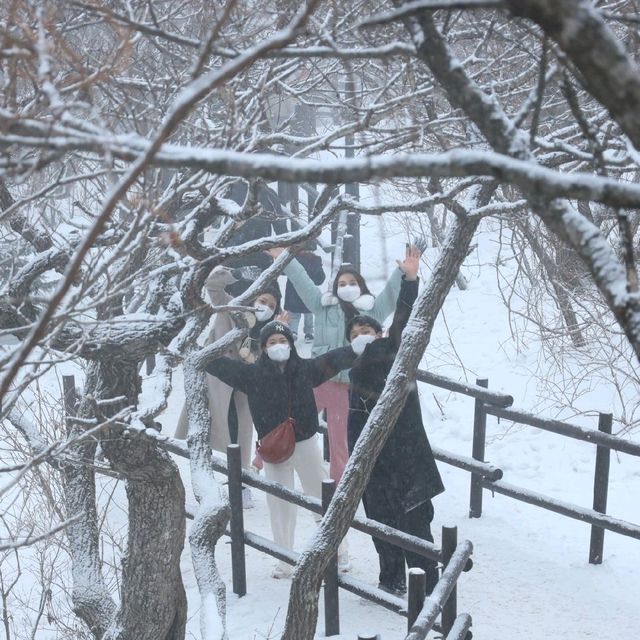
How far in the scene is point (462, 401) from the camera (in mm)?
9500

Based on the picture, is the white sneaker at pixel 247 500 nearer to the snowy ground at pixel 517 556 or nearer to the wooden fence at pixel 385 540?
the snowy ground at pixel 517 556

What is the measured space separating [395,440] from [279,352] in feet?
3.11

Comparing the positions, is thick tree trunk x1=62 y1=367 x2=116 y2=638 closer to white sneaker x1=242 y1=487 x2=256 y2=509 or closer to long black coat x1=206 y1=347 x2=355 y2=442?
long black coat x1=206 y1=347 x2=355 y2=442

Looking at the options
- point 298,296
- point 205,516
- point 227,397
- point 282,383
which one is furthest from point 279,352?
point 298,296

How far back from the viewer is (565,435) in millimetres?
6262

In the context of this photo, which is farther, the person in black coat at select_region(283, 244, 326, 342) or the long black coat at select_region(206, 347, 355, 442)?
the person in black coat at select_region(283, 244, 326, 342)

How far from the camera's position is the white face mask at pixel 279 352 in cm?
577

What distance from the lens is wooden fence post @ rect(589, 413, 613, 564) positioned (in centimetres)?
594

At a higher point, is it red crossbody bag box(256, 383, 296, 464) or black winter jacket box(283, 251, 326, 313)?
black winter jacket box(283, 251, 326, 313)

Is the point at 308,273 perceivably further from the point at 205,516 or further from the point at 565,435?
the point at 205,516

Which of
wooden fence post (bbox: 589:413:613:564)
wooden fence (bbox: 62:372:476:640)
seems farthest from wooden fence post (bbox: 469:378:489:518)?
wooden fence post (bbox: 589:413:613:564)

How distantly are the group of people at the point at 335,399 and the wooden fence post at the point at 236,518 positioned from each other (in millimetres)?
235

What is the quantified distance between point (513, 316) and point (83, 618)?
303 inches

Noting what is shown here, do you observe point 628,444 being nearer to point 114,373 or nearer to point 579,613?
point 579,613
